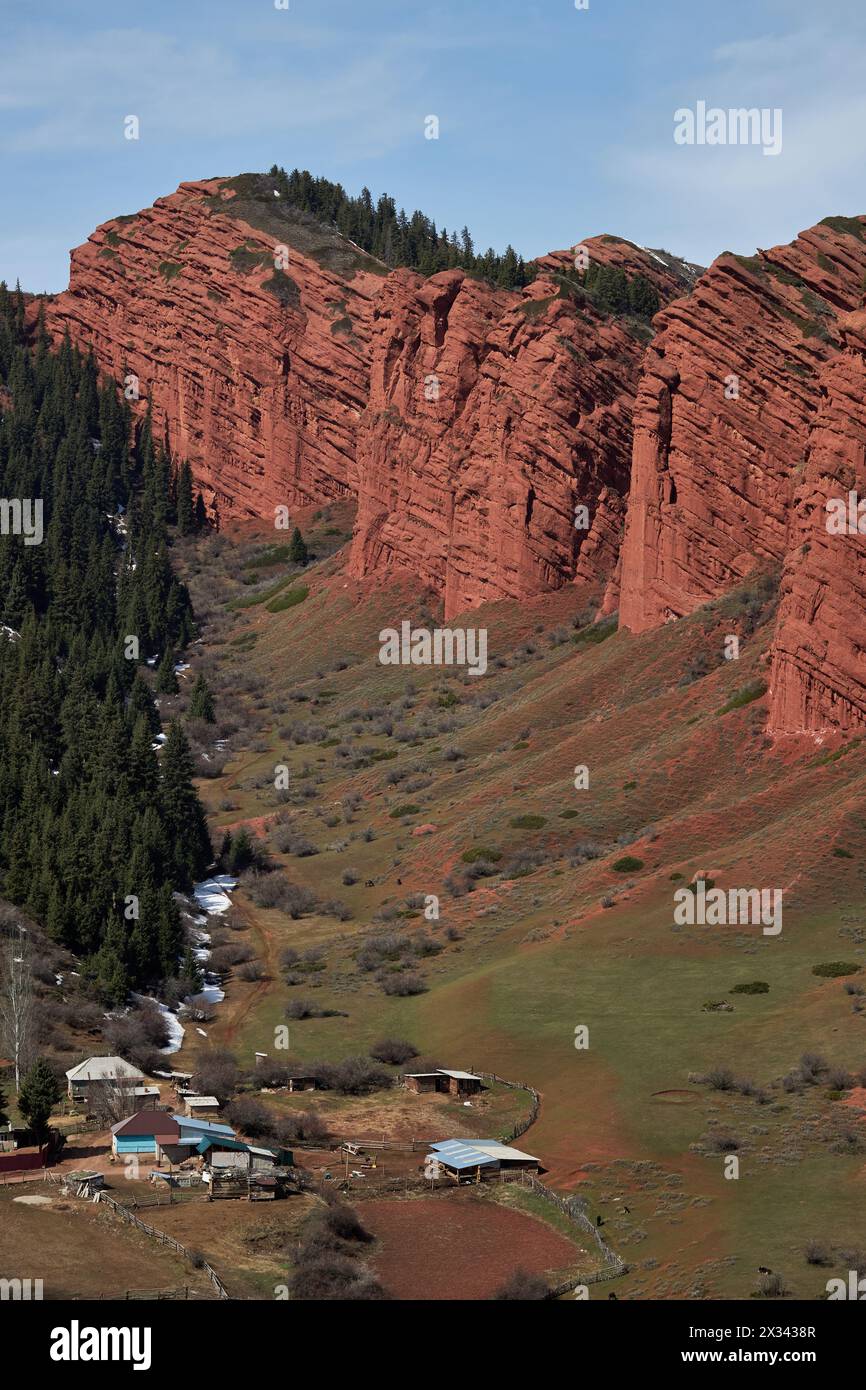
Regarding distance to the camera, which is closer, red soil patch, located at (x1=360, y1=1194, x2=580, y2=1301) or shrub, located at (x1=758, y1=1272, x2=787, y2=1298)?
shrub, located at (x1=758, y1=1272, x2=787, y2=1298)

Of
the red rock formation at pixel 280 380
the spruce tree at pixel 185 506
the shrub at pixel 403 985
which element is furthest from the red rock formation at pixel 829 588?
the spruce tree at pixel 185 506

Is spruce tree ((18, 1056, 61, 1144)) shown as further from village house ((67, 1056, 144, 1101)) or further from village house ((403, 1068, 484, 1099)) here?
village house ((403, 1068, 484, 1099))

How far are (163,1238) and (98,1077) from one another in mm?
17839

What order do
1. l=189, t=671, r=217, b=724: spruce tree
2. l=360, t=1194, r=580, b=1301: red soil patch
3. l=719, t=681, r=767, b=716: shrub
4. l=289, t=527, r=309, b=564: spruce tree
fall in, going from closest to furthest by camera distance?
l=360, t=1194, r=580, b=1301: red soil patch < l=719, t=681, r=767, b=716: shrub < l=189, t=671, r=217, b=724: spruce tree < l=289, t=527, r=309, b=564: spruce tree

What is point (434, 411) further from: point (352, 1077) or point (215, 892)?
point (352, 1077)

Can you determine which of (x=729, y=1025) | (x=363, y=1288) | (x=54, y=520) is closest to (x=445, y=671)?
(x=54, y=520)

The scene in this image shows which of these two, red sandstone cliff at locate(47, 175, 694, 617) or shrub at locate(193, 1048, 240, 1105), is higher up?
red sandstone cliff at locate(47, 175, 694, 617)

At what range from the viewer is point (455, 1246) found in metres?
51.9

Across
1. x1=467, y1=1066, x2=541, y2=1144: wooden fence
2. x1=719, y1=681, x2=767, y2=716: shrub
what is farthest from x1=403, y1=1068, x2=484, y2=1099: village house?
Result: x1=719, y1=681, x2=767, y2=716: shrub

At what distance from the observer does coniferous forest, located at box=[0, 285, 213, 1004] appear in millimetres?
85625

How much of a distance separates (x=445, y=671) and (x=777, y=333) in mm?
39247

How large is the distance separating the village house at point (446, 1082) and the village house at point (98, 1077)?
1036cm

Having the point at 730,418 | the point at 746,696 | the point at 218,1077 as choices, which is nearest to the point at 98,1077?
the point at 218,1077

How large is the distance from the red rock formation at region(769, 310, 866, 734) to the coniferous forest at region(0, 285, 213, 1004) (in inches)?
1352
